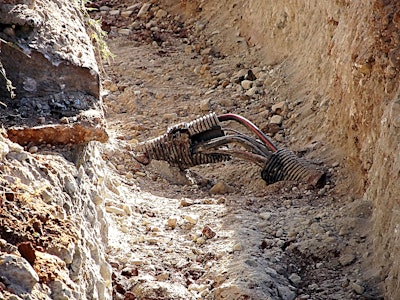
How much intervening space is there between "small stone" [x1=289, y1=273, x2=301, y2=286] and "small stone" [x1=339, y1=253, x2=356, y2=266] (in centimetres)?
24

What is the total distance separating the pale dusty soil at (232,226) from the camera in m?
3.77

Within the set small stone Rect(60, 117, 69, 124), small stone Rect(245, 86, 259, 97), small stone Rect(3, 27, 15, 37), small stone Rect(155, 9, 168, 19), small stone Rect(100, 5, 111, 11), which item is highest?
small stone Rect(100, 5, 111, 11)

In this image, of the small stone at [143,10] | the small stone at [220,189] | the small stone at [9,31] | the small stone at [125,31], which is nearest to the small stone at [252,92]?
the small stone at [220,189]

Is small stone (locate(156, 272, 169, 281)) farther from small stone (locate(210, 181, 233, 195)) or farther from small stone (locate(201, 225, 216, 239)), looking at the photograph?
small stone (locate(210, 181, 233, 195))

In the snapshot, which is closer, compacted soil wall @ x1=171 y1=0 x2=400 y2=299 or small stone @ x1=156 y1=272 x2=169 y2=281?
small stone @ x1=156 y1=272 x2=169 y2=281

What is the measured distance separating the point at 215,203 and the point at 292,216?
50 cm

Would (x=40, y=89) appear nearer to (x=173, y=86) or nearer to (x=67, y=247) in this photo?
(x=67, y=247)

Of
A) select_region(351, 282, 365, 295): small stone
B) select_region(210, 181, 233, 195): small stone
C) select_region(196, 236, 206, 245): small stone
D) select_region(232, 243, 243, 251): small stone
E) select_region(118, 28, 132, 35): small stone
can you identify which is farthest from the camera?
select_region(118, 28, 132, 35): small stone

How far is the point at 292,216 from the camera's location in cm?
452

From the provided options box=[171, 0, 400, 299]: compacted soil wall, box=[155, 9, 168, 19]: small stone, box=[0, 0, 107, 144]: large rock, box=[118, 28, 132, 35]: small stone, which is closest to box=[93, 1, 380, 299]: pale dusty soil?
box=[171, 0, 400, 299]: compacted soil wall

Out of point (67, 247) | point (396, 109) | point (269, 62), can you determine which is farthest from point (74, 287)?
point (269, 62)

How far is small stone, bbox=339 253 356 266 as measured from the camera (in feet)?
13.1

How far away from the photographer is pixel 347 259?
4.00 meters

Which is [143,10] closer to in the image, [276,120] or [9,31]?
[276,120]
